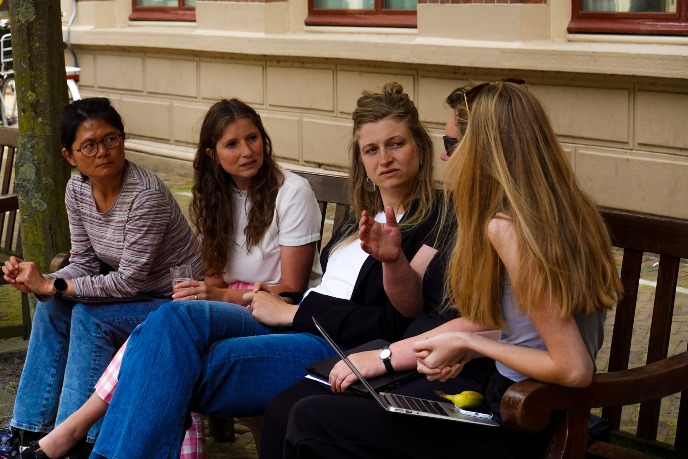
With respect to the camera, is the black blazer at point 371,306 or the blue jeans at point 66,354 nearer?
the black blazer at point 371,306

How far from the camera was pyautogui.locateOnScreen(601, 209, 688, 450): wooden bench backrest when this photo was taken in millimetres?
3451

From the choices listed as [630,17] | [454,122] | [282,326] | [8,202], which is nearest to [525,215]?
[454,122]

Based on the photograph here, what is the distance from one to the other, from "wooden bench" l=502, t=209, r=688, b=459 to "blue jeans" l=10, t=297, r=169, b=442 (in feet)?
5.70

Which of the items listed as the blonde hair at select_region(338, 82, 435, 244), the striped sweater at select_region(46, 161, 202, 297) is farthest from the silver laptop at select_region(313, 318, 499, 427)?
the striped sweater at select_region(46, 161, 202, 297)

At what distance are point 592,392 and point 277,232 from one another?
180 centimetres

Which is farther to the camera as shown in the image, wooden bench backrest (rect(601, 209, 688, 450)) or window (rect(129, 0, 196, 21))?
window (rect(129, 0, 196, 21))

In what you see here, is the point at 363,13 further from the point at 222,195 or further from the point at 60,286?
the point at 60,286

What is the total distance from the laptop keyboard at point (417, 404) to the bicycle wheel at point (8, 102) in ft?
42.1

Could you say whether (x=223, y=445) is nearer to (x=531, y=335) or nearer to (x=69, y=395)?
(x=69, y=395)

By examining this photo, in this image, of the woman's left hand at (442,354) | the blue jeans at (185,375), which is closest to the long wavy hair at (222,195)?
the blue jeans at (185,375)

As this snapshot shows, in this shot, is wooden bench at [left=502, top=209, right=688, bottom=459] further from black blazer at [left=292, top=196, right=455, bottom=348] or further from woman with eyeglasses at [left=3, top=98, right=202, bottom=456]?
woman with eyeglasses at [left=3, top=98, right=202, bottom=456]

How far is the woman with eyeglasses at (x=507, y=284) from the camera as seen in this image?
287 cm

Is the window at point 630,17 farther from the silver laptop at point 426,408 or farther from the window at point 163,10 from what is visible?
the silver laptop at point 426,408

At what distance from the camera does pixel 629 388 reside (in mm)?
2971
